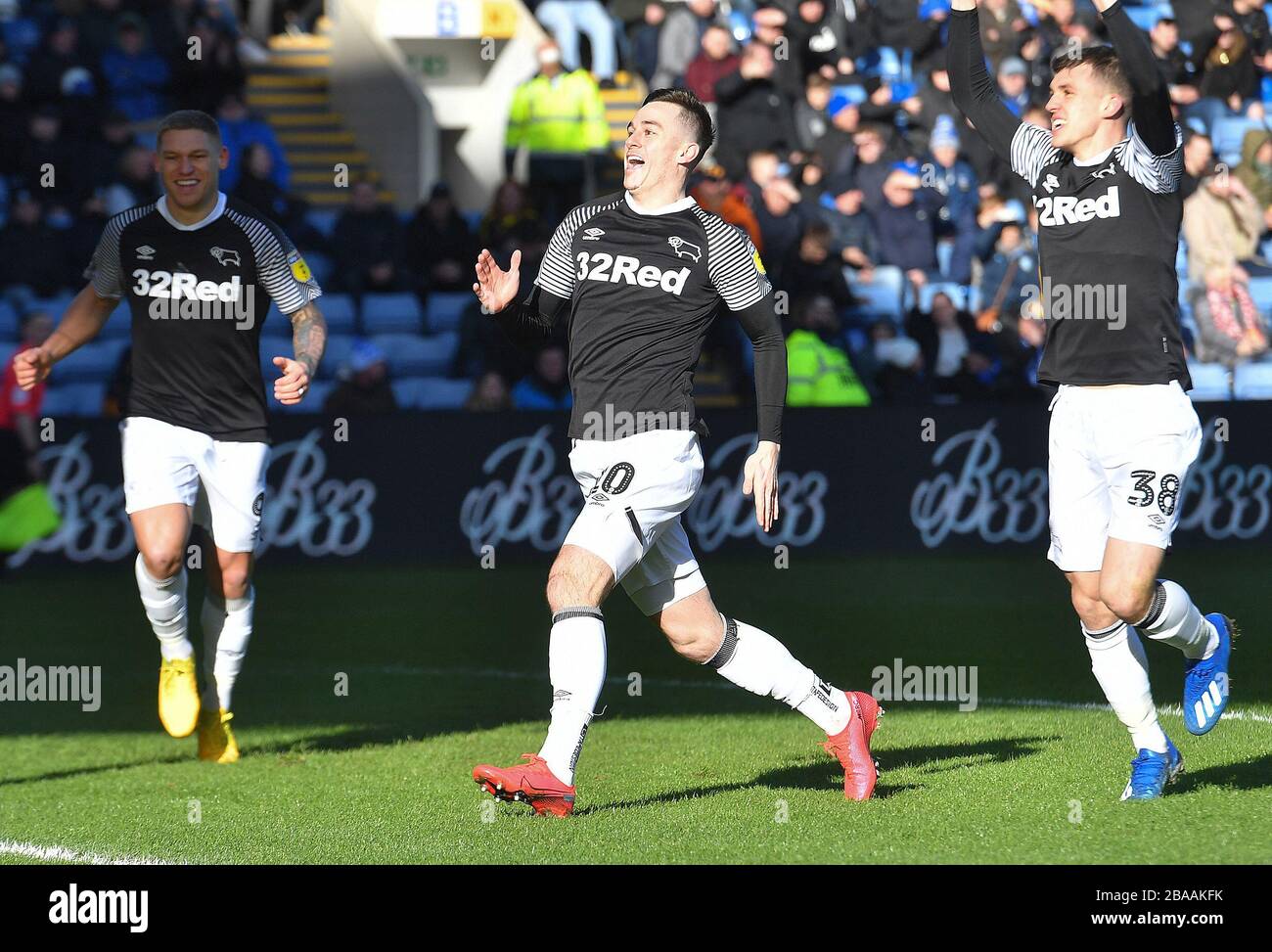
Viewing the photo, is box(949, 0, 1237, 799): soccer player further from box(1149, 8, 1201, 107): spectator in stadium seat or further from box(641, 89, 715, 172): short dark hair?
box(1149, 8, 1201, 107): spectator in stadium seat

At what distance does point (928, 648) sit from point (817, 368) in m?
5.10

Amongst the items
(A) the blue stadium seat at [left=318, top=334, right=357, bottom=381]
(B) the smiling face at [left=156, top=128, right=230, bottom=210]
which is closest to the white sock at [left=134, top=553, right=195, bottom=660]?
(B) the smiling face at [left=156, top=128, right=230, bottom=210]

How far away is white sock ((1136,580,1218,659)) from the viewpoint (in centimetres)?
625

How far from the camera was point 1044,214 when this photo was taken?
20.8 feet

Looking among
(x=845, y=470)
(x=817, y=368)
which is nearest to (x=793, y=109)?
(x=817, y=368)

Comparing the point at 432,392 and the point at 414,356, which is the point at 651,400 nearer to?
the point at 432,392

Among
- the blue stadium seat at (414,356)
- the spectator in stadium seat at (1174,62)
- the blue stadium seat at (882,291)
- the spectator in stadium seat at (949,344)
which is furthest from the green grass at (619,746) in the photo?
the spectator in stadium seat at (1174,62)

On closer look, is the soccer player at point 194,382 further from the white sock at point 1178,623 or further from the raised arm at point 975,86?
the white sock at point 1178,623

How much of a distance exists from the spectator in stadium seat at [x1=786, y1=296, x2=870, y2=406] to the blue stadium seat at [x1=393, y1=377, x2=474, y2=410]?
2.58 meters

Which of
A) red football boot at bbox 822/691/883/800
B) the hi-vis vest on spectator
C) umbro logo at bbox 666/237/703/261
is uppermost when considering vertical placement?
the hi-vis vest on spectator

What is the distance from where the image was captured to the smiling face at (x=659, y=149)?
6199mm

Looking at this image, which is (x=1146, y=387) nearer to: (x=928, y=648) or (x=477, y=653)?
(x=928, y=648)

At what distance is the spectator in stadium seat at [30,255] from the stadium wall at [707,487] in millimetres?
2673

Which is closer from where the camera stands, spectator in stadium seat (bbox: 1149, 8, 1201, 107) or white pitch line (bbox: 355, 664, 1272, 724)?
white pitch line (bbox: 355, 664, 1272, 724)
